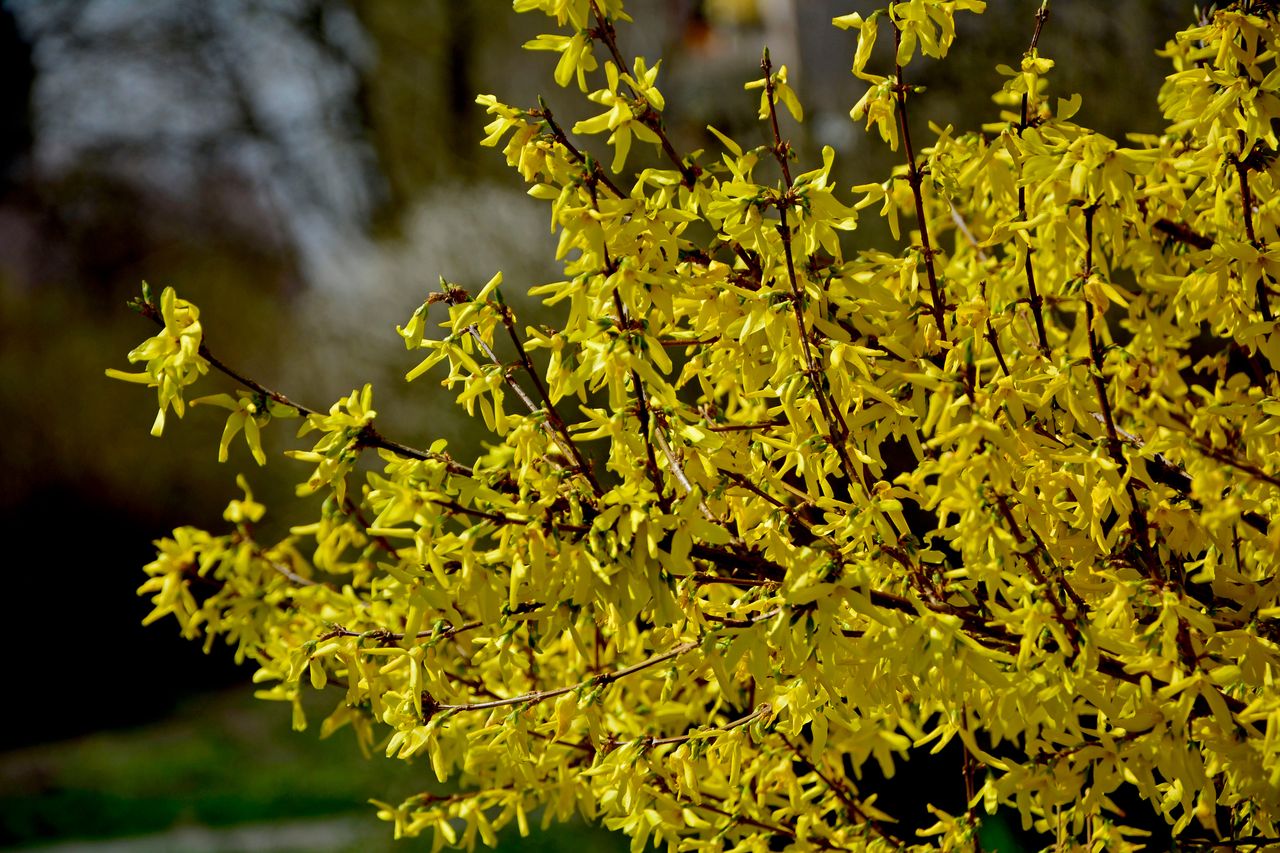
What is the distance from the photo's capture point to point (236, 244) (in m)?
12.3

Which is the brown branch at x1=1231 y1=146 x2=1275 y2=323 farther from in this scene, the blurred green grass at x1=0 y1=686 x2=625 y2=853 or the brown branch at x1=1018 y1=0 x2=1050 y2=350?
the blurred green grass at x1=0 y1=686 x2=625 y2=853

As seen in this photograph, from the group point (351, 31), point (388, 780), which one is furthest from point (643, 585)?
point (351, 31)

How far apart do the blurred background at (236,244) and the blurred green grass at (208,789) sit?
21 mm

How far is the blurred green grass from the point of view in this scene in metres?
5.20

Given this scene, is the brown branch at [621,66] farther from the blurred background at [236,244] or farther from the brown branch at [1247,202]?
the blurred background at [236,244]

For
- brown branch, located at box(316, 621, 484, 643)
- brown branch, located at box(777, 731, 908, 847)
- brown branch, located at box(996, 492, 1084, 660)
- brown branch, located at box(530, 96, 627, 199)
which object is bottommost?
brown branch, located at box(777, 731, 908, 847)

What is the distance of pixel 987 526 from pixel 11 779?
685 cm

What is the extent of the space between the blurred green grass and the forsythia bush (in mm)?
2913

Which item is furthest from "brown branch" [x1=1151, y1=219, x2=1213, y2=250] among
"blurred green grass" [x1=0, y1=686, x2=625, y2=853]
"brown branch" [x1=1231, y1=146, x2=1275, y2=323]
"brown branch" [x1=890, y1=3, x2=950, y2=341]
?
"blurred green grass" [x1=0, y1=686, x2=625, y2=853]

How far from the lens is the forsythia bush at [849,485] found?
4.28 ft

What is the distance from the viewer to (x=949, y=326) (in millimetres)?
1743

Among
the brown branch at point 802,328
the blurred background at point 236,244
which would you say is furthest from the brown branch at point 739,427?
the blurred background at point 236,244

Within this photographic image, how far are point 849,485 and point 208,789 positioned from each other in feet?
17.8

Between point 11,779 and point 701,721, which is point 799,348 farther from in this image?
point 11,779
